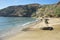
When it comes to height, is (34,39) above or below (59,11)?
below

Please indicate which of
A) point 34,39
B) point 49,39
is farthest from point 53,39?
point 34,39

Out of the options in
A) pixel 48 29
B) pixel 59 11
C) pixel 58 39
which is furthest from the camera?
pixel 59 11

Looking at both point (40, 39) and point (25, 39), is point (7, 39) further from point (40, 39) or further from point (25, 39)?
point (40, 39)

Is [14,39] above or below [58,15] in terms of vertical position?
below

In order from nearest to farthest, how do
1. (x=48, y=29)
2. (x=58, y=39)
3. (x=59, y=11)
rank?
(x=58, y=39)
(x=48, y=29)
(x=59, y=11)

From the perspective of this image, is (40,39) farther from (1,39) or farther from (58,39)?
(1,39)

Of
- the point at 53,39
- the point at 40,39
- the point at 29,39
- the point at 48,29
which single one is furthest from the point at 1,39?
the point at 48,29

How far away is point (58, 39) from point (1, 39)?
5728 millimetres

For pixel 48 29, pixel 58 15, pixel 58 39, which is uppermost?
pixel 58 15

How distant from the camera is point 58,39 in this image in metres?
15.1

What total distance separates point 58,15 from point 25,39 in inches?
2855

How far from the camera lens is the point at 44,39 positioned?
15.1 meters

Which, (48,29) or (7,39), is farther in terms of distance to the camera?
(48,29)

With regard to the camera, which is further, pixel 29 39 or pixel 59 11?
pixel 59 11
